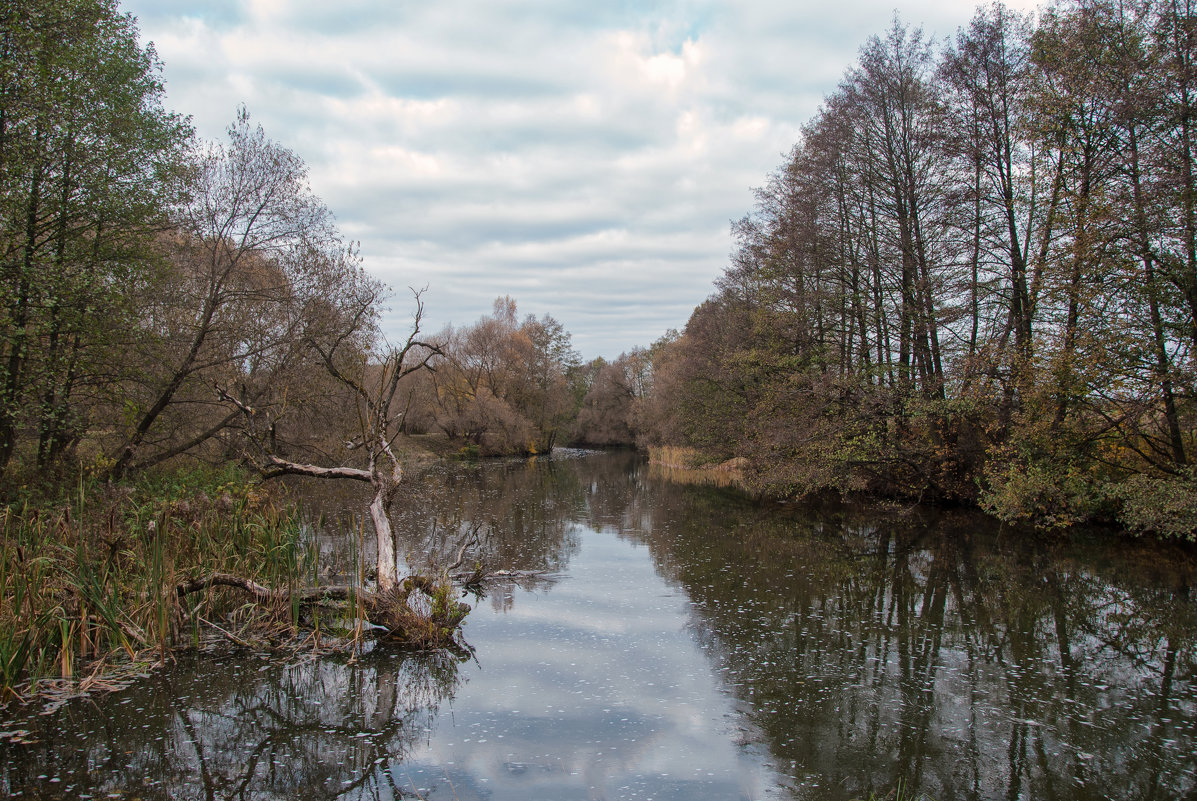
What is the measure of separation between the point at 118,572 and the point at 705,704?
241 inches

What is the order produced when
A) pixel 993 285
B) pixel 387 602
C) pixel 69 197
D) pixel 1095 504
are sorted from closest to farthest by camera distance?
pixel 387 602 → pixel 69 197 → pixel 1095 504 → pixel 993 285

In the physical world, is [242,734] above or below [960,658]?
below

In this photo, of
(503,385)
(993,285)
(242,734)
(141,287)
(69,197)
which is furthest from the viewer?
(503,385)

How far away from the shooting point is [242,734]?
5613 mm

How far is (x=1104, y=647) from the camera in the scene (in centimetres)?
793

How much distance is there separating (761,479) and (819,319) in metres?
5.23

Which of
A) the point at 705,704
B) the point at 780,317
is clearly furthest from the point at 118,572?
the point at 780,317

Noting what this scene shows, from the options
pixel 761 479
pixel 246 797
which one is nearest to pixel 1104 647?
pixel 246 797

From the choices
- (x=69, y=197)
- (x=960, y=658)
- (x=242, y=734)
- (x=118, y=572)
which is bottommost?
(x=242, y=734)

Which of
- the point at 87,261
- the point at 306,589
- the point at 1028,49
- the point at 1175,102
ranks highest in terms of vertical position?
the point at 1028,49

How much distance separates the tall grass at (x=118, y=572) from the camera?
632 centimetres

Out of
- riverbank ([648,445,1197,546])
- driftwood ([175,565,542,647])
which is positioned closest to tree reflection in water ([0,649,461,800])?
driftwood ([175,565,542,647])

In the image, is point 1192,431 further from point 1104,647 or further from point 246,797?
point 246,797

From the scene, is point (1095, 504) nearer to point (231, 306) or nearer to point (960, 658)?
point (960, 658)
